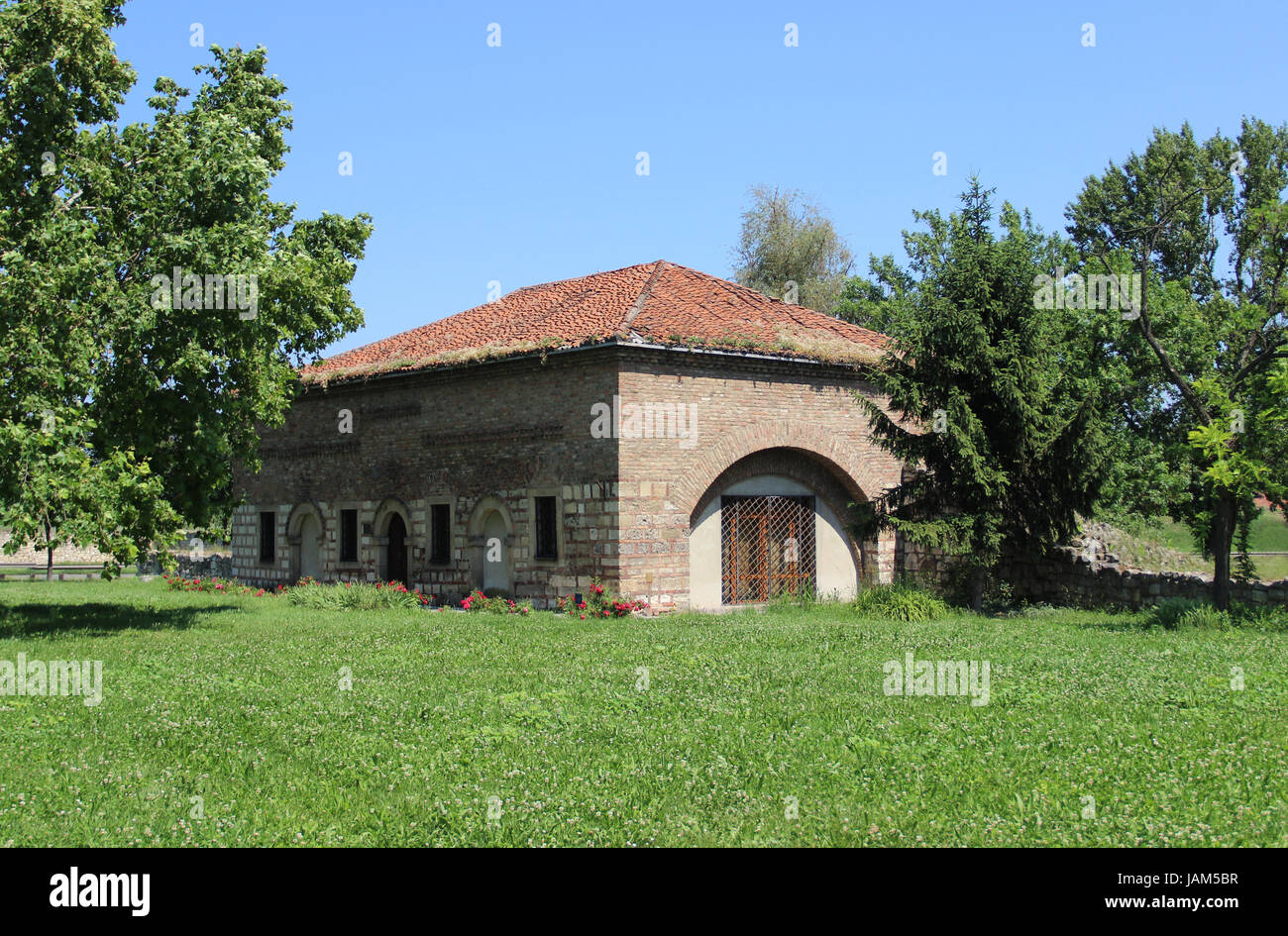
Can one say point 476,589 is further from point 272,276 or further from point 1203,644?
point 1203,644

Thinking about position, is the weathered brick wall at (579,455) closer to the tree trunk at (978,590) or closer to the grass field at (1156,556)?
the tree trunk at (978,590)

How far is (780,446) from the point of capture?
2078 cm

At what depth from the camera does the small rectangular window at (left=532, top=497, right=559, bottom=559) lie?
20094 mm

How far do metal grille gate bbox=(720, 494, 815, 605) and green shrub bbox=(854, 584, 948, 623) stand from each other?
2.34m

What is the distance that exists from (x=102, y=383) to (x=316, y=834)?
11042 millimetres

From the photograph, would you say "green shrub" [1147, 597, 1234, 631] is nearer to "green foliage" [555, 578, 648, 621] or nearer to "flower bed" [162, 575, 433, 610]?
"green foliage" [555, 578, 648, 621]

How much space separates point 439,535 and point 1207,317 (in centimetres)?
2180

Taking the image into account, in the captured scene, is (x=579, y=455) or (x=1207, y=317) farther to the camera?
(x=1207, y=317)

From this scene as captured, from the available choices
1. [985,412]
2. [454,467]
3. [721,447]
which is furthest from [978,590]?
[454,467]

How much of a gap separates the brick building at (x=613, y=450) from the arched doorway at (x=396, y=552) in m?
0.04

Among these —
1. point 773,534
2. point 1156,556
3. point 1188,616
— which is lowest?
point 1188,616

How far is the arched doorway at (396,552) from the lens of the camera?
23.8 m

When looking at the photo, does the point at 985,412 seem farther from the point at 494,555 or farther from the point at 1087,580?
the point at 494,555
